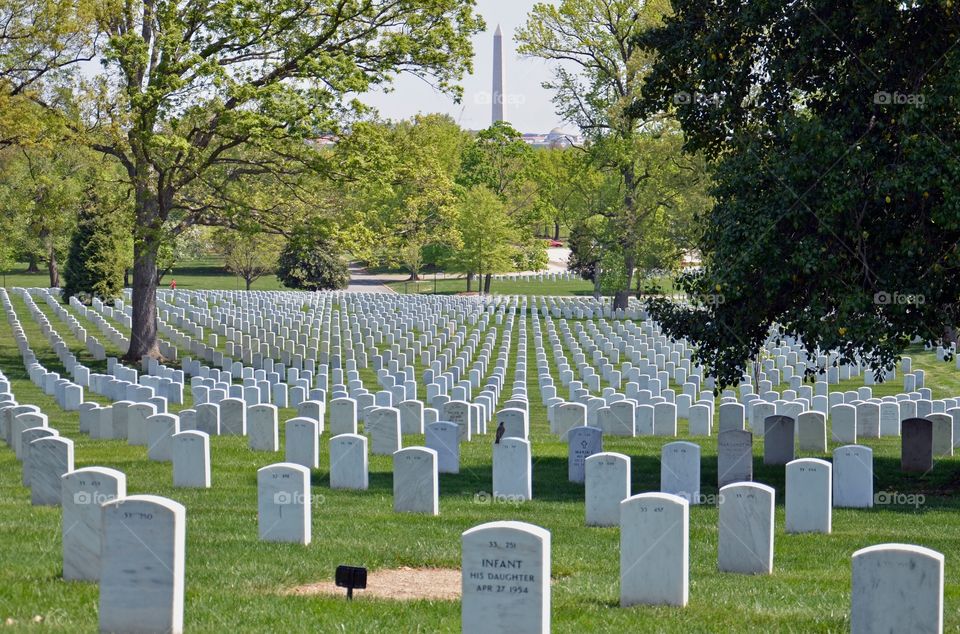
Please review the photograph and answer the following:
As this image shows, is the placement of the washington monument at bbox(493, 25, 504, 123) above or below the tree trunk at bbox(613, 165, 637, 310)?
above

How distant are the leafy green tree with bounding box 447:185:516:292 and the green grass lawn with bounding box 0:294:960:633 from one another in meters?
50.2

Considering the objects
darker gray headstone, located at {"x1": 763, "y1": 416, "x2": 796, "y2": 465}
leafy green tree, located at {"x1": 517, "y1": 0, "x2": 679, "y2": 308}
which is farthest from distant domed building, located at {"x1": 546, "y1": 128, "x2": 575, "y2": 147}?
darker gray headstone, located at {"x1": 763, "y1": 416, "x2": 796, "y2": 465}

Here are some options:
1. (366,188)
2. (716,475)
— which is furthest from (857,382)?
(716,475)

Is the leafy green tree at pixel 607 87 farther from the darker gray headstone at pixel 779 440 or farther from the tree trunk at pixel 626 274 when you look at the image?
the darker gray headstone at pixel 779 440

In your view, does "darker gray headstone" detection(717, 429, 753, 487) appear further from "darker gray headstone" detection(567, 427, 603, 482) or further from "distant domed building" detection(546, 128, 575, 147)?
"distant domed building" detection(546, 128, 575, 147)

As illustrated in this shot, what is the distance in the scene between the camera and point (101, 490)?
30.9ft

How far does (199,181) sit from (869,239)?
22.1 meters

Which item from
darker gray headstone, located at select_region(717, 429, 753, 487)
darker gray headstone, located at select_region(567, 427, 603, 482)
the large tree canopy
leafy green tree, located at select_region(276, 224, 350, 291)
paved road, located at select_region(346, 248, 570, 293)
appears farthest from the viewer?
paved road, located at select_region(346, 248, 570, 293)

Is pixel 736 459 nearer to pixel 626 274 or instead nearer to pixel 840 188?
pixel 840 188

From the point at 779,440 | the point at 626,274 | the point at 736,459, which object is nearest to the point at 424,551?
the point at 736,459

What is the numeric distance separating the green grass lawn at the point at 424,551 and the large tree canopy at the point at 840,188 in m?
2.32

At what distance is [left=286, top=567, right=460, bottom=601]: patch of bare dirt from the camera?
8992 mm

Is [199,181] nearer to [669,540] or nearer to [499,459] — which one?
[499,459]

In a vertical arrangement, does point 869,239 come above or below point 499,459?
above
